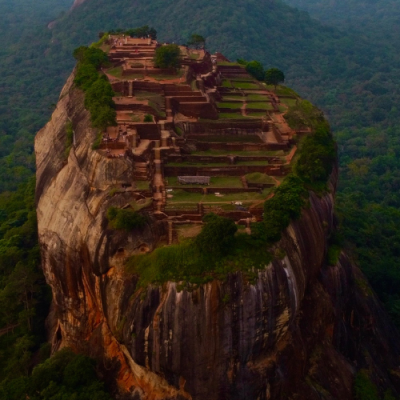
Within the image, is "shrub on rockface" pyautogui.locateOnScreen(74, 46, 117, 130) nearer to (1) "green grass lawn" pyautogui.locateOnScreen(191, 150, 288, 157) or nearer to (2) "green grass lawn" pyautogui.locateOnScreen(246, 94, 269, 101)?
(1) "green grass lawn" pyautogui.locateOnScreen(191, 150, 288, 157)

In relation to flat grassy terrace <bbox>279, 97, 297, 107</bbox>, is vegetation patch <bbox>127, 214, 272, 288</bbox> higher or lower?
higher

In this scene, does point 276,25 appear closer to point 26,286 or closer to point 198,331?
point 26,286

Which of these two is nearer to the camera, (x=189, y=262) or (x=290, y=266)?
(x=189, y=262)

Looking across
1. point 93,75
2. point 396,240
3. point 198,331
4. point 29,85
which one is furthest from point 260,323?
point 29,85

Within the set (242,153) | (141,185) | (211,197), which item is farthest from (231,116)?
(141,185)

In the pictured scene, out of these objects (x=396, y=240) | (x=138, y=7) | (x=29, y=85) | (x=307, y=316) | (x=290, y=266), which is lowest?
(x=29, y=85)

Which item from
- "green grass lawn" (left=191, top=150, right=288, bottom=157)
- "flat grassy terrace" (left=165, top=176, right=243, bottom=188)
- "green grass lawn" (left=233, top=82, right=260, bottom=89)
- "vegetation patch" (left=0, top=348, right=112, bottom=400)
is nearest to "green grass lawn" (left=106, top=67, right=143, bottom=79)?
"green grass lawn" (left=233, top=82, right=260, bottom=89)

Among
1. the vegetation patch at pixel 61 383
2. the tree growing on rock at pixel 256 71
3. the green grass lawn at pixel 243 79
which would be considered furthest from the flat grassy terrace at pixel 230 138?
the tree growing on rock at pixel 256 71

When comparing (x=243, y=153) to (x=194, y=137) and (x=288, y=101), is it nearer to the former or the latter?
(x=194, y=137)
